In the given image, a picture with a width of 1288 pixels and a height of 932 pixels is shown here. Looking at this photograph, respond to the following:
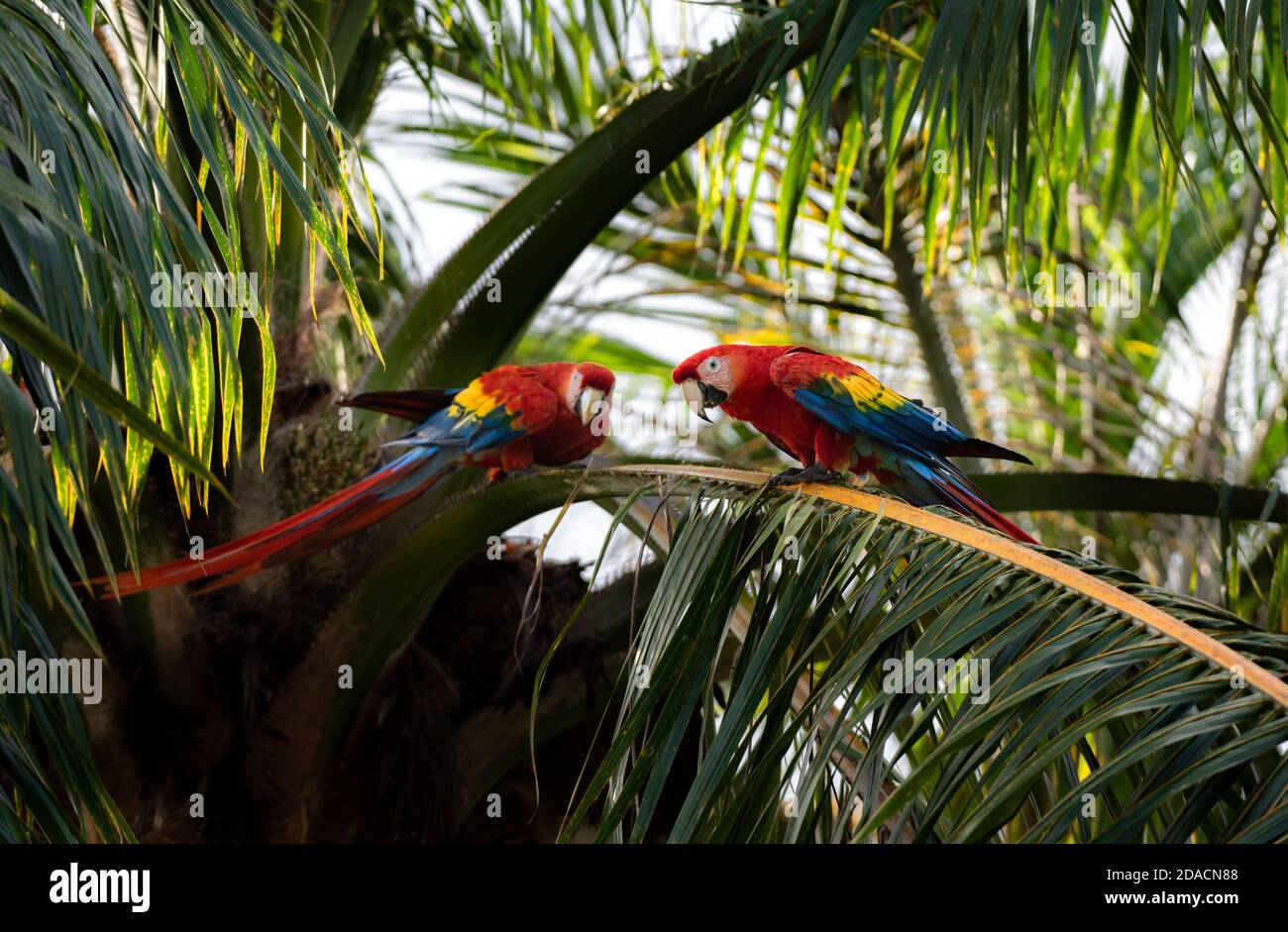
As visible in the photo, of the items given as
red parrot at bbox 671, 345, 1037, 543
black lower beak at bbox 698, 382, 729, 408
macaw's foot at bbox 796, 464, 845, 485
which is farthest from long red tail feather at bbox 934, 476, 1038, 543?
black lower beak at bbox 698, 382, 729, 408

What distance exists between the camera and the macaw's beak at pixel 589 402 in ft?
8.16

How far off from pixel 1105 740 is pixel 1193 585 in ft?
4.75

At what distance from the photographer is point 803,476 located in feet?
6.77

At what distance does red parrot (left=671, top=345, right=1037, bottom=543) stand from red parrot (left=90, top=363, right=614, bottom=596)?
252mm

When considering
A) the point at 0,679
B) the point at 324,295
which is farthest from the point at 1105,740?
the point at 324,295

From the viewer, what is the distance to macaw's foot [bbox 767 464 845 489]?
1985 mm

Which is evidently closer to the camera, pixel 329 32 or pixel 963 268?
pixel 329 32

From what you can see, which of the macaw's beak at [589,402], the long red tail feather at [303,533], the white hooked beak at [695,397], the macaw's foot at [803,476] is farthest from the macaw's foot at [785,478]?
the long red tail feather at [303,533]

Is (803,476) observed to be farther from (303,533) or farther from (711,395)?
(303,533)

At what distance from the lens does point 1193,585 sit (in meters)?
3.29

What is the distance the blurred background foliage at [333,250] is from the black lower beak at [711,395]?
0.12 meters

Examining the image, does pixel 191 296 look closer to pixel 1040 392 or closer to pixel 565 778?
pixel 565 778

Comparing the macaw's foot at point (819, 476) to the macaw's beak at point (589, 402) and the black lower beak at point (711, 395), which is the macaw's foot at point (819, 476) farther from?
the macaw's beak at point (589, 402)

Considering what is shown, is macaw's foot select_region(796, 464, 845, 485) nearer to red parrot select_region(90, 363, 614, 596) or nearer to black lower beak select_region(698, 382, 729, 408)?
black lower beak select_region(698, 382, 729, 408)
